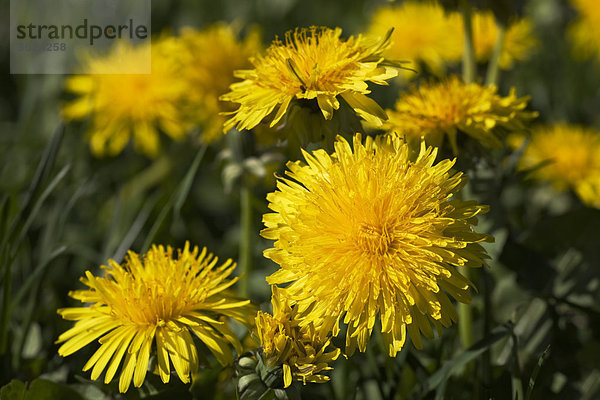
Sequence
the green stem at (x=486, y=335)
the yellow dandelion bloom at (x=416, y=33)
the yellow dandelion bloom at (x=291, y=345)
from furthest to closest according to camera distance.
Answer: the yellow dandelion bloom at (x=416, y=33) → the green stem at (x=486, y=335) → the yellow dandelion bloom at (x=291, y=345)

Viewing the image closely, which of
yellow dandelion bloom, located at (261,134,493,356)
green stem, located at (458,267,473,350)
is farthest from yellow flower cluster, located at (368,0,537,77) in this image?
yellow dandelion bloom, located at (261,134,493,356)

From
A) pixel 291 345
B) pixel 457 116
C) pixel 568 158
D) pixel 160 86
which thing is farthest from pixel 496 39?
pixel 291 345

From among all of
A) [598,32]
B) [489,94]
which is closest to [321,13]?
[598,32]

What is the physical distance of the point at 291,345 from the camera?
1.03 meters

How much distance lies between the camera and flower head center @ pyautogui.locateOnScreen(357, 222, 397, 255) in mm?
1059

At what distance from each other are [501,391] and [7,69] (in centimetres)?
335

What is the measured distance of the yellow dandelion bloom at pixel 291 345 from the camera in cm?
102

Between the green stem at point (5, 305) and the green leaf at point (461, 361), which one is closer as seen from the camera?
the green leaf at point (461, 361)

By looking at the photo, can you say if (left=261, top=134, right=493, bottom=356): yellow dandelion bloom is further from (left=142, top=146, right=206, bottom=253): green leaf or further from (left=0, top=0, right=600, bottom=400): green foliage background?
(left=142, top=146, right=206, bottom=253): green leaf

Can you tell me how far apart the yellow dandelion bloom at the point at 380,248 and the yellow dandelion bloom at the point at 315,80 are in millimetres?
128

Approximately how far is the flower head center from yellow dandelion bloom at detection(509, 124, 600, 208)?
123 centimetres

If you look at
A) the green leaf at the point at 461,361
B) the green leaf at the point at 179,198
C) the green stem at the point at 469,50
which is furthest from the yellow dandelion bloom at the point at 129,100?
the green leaf at the point at 461,361

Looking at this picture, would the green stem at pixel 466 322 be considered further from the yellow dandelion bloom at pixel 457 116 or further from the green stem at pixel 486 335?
the yellow dandelion bloom at pixel 457 116

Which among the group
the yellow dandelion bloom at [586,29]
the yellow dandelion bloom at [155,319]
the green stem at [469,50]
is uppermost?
the yellow dandelion bloom at [586,29]
